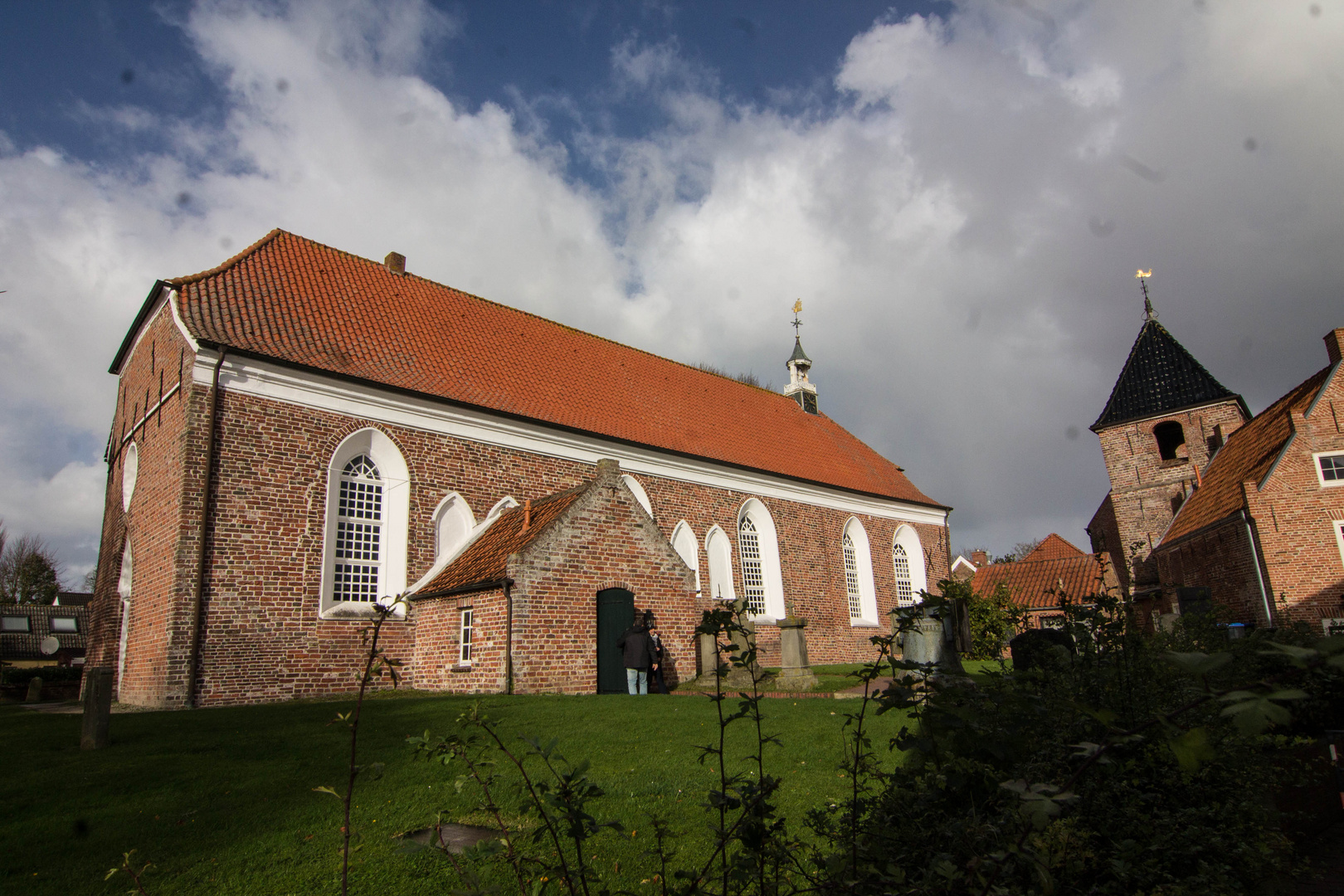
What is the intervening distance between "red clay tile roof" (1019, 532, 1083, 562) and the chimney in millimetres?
11506

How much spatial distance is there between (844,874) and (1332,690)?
21.4 ft

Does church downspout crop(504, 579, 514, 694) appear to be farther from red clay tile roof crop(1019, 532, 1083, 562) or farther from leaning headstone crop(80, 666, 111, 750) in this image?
red clay tile roof crop(1019, 532, 1083, 562)

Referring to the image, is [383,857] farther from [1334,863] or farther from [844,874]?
[1334,863]

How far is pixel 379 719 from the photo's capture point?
9141 millimetres

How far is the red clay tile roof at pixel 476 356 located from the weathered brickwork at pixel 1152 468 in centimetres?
993

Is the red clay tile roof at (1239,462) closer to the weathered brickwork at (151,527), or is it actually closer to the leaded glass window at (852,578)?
the leaded glass window at (852,578)

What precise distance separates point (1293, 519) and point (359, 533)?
76.8 feet

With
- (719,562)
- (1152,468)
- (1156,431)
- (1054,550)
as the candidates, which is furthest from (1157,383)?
(719,562)

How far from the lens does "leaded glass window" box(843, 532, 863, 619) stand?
25766mm

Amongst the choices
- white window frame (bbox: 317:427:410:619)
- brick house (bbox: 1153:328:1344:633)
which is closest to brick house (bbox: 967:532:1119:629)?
brick house (bbox: 1153:328:1344:633)

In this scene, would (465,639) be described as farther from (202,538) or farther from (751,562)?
(751,562)

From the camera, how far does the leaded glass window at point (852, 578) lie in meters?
25.8

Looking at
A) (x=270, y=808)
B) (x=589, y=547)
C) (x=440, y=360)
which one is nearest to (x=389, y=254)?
(x=440, y=360)

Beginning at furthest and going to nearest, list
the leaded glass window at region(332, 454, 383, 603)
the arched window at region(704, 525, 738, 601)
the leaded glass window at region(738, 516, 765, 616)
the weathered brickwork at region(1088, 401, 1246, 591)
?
the weathered brickwork at region(1088, 401, 1246, 591), the leaded glass window at region(738, 516, 765, 616), the arched window at region(704, 525, 738, 601), the leaded glass window at region(332, 454, 383, 603)
